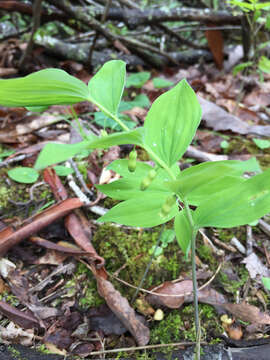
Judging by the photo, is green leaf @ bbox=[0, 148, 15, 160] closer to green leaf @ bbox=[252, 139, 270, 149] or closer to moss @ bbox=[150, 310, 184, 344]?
moss @ bbox=[150, 310, 184, 344]

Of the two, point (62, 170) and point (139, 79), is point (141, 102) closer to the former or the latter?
point (139, 79)

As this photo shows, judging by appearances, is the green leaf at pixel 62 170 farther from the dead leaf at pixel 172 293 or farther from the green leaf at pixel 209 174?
the green leaf at pixel 209 174

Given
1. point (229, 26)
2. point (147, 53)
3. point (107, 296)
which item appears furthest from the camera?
point (229, 26)

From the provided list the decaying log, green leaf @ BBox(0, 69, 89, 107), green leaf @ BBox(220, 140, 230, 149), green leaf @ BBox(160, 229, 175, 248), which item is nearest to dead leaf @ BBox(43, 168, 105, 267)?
green leaf @ BBox(160, 229, 175, 248)

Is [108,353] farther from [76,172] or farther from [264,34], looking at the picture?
[264,34]

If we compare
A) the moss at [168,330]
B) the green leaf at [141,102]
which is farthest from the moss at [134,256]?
the green leaf at [141,102]

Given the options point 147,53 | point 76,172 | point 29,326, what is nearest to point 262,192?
point 29,326
